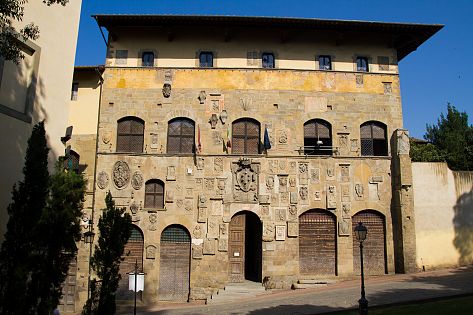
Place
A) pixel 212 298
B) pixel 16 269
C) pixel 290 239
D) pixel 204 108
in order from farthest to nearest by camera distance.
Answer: pixel 204 108 → pixel 290 239 → pixel 212 298 → pixel 16 269

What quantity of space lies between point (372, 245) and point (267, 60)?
11323 millimetres

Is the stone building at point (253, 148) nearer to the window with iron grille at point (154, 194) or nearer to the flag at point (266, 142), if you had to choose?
the window with iron grille at point (154, 194)

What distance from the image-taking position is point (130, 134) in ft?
72.8

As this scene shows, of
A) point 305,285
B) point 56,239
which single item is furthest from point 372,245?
point 56,239

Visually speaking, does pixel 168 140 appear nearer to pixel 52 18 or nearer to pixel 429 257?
A: pixel 52 18

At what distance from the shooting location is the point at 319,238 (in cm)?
2114

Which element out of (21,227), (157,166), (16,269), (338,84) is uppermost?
(338,84)

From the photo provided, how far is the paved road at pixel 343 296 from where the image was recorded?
50.1 feet

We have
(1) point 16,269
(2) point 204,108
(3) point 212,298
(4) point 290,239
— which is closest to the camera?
(1) point 16,269

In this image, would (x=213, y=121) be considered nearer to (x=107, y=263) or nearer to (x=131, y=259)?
(x=131, y=259)

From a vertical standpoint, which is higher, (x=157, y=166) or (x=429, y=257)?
(x=157, y=166)

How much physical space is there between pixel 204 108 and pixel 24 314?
48.4 ft

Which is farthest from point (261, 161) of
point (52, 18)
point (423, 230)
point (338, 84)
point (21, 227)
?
point (21, 227)

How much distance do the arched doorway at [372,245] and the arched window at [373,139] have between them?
325 centimetres
